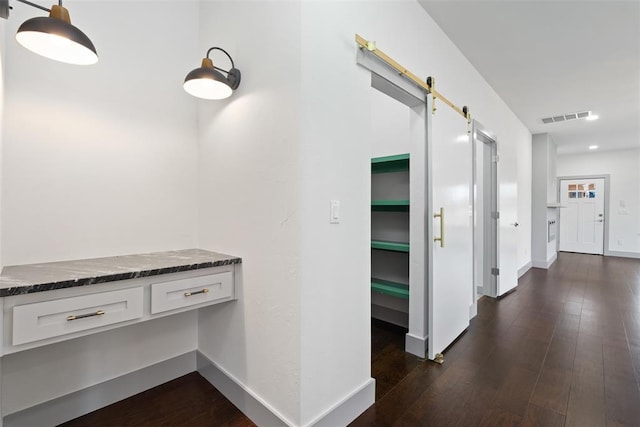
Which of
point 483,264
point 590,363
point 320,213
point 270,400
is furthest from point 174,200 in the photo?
point 483,264

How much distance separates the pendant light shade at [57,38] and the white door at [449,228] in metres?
2.12

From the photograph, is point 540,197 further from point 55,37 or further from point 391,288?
point 55,37

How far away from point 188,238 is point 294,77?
1417mm

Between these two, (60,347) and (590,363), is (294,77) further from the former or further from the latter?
(590,363)

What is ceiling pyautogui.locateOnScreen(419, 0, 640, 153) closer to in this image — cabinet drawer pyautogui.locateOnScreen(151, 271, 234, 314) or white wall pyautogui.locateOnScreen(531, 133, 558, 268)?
white wall pyautogui.locateOnScreen(531, 133, 558, 268)

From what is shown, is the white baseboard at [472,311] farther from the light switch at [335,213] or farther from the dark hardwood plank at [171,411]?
the dark hardwood plank at [171,411]

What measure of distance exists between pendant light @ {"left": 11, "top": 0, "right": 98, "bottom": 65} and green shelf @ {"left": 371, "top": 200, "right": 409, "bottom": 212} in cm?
217

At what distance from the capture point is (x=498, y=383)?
1965mm

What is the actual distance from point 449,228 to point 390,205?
54 centimetres

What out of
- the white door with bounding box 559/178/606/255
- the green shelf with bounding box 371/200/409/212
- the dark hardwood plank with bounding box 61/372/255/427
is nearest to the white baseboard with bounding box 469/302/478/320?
the green shelf with bounding box 371/200/409/212

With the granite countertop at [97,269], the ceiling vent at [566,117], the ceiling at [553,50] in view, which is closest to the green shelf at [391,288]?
the granite countertop at [97,269]

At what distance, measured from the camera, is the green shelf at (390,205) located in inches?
99.5

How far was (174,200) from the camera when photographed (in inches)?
81.0

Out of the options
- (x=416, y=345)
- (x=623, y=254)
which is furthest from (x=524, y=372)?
(x=623, y=254)
